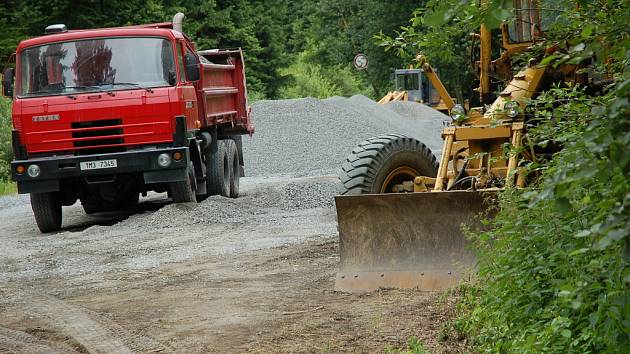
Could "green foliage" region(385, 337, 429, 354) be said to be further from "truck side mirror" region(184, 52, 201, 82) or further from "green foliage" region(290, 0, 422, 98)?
"green foliage" region(290, 0, 422, 98)

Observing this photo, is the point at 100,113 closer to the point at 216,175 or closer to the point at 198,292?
the point at 216,175

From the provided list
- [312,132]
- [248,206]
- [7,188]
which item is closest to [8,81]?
[248,206]

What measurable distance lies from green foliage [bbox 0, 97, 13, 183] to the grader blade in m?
16.5

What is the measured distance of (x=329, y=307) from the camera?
7660mm

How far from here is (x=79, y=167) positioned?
1386 centimetres

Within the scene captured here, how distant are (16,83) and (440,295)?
27.0ft

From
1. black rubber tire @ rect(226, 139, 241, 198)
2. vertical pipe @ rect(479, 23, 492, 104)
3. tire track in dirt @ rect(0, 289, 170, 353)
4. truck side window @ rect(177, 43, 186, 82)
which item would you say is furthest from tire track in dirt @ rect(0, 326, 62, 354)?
black rubber tire @ rect(226, 139, 241, 198)

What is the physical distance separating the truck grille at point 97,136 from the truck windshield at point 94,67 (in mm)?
431

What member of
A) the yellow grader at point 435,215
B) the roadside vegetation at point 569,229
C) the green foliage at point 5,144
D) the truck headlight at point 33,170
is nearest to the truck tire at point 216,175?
the truck headlight at point 33,170

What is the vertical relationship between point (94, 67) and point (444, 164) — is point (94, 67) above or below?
above

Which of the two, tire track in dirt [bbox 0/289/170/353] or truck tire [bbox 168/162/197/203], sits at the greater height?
tire track in dirt [bbox 0/289/170/353]

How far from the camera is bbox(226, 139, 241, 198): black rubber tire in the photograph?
17.2 m

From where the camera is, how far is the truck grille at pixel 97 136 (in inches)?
550

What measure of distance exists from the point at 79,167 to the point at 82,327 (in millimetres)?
6689
